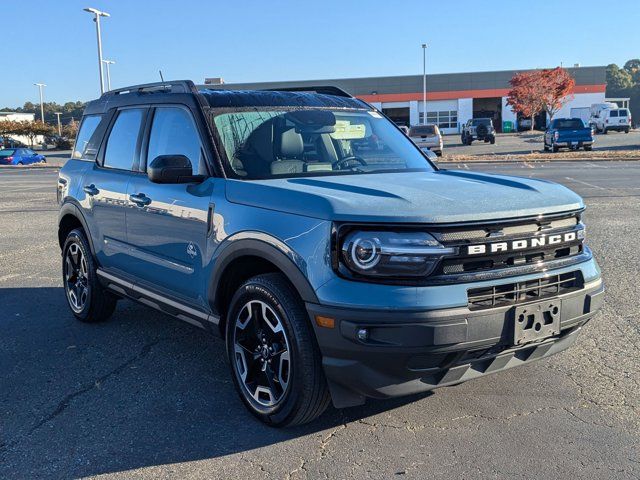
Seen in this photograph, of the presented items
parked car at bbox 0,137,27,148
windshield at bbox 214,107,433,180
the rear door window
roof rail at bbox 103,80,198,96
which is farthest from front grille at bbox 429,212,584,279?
parked car at bbox 0,137,27,148

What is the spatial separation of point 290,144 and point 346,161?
16.4 inches

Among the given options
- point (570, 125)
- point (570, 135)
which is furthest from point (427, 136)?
point (570, 125)

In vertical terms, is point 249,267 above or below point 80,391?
above

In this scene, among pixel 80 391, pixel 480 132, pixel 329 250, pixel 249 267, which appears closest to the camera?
pixel 329 250

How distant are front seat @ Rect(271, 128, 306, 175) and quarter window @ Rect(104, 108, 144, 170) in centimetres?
130

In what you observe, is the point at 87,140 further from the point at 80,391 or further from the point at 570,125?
the point at 570,125

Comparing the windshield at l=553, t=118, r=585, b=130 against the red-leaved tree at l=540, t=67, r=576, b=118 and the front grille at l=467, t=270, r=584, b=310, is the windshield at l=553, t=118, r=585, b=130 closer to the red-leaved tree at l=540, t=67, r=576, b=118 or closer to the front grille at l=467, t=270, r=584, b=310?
the red-leaved tree at l=540, t=67, r=576, b=118

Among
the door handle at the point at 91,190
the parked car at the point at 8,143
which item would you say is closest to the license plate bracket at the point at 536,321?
the door handle at the point at 91,190

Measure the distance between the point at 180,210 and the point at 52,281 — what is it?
4.17 meters

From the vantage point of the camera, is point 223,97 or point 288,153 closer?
point 288,153

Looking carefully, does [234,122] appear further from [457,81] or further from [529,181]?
[457,81]

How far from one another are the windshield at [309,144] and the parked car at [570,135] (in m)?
31.5

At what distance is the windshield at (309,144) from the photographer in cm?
427

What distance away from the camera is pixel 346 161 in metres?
4.58
